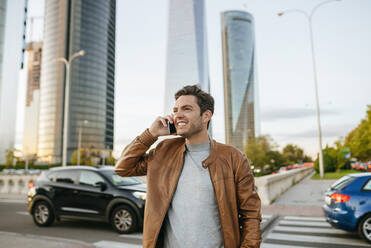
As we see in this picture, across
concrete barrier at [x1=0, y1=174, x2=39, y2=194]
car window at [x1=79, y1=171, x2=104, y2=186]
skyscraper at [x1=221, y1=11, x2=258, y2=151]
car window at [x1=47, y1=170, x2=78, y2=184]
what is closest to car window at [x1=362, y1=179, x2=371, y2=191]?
car window at [x1=79, y1=171, x2=104, y2=186]

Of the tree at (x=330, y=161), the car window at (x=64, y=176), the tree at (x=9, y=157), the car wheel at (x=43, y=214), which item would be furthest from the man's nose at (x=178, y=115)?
the tree at (x=9, y=157)

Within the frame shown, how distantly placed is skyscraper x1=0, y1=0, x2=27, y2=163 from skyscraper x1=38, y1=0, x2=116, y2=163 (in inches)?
1341

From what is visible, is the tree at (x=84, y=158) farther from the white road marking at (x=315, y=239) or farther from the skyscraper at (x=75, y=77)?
the white road marking at (x=315, y=239)

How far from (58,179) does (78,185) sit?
85cm

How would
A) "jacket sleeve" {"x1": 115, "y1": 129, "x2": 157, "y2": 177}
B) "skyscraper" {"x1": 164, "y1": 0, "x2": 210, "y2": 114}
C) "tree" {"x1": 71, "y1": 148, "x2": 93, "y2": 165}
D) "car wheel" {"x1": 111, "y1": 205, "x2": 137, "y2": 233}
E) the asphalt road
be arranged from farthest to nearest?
"skyscraper" {"x1": 164, "y1": 0, "x2": 210, "y2": 114}, "tree" {"x1": 71, "y1": 148, "x2": 93, "y2": 165}, "car wheel" {"x1": 111, "y1": 205, "x2": 137, "y2": 233}, the asphalt road, "jacket sleeve" {"x1": 115, "y1": 129, "x2": 157, "y2": 177}

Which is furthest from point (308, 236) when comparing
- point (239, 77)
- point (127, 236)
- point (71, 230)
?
point (239, 77)

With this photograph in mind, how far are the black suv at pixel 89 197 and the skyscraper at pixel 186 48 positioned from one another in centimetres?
11269

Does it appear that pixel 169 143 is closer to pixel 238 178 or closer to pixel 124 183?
pixel 238 178

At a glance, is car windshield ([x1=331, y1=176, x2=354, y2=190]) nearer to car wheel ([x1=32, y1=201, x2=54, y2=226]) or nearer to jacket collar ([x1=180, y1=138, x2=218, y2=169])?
jacket collar ([x1=180, y1=138, x2=218, y2=169])

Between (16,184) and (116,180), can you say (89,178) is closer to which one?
(116,180)

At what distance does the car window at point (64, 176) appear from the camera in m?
8.52

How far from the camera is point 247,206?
2.10m

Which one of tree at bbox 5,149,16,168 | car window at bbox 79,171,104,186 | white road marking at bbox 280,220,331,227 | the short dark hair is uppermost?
tree at bbox 5,149,16,168

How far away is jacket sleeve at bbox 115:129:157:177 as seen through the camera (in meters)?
2.33
